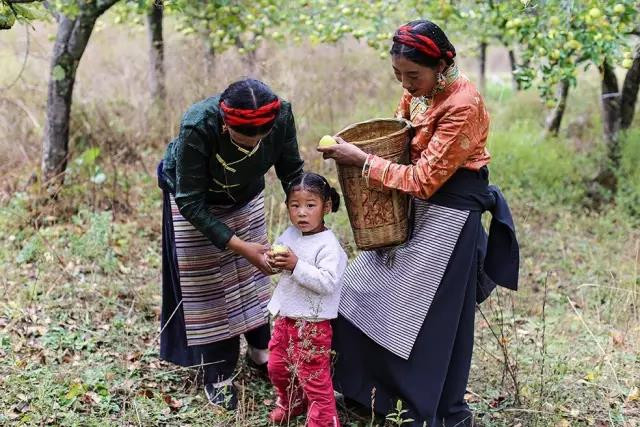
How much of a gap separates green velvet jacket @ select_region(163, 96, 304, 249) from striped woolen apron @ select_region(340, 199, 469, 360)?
0.63m

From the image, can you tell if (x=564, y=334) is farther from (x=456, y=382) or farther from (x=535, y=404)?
(x=456, y=382)

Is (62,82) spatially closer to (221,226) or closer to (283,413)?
(221,226)

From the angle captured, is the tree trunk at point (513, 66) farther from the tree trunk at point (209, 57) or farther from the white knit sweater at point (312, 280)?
the white knit sweater at point (312, 280)

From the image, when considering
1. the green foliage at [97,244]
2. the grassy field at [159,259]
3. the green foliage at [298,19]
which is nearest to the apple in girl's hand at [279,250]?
the grassy field at [159,259]

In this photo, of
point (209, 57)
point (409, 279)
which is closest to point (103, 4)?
point (209, 57)

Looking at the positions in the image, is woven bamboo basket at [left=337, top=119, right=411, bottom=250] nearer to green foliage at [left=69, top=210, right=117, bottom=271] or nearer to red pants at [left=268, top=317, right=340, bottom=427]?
red pants at [left=268, top=317, right=340, bottom=427]

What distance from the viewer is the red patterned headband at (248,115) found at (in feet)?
8.62

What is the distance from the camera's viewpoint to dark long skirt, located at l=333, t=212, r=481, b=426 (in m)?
2.91

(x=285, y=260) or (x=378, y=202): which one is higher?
(x=378, y=202)

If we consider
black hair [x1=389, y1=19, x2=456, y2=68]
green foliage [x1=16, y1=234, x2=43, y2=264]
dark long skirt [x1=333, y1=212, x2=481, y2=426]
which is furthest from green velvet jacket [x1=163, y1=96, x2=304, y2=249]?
green foliage [x1=16, y1=234, x2=43, y2=264]

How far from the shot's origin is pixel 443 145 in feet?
8.68

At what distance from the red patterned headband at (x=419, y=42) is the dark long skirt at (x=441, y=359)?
0.68m

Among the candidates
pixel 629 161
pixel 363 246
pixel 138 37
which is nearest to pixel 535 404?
pixel 363 246

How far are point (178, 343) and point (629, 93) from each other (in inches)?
220
